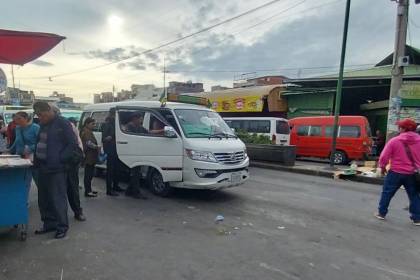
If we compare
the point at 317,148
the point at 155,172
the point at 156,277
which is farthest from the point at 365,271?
the point at 317,148

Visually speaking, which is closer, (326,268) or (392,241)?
(326,268)

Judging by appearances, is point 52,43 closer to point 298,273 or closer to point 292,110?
point 298,273

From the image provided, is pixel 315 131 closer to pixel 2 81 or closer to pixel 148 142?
pixel 148 142

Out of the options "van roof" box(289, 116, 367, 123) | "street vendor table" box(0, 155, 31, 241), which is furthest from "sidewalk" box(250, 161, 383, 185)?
"street vendor table" box(0, 155, 31, 241)

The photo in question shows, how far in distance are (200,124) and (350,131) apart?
10.2 meters

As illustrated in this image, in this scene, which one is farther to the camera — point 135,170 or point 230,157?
point 135,170

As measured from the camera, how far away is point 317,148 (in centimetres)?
1731

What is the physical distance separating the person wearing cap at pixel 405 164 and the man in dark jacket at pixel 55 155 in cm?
527

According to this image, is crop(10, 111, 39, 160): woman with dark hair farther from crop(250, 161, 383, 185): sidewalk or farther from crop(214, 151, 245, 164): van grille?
crop(250, 161, 383, 185): sidewalk

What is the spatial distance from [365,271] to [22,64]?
6947 mm

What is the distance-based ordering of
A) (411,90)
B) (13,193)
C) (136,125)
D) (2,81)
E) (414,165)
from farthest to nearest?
(411,90)
(136,125)
(2,81)
(414,165)
(13,193)

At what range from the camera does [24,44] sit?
239 inches

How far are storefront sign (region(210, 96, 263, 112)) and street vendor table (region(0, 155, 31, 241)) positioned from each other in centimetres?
1860

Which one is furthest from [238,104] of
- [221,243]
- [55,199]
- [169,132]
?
[55,199]
